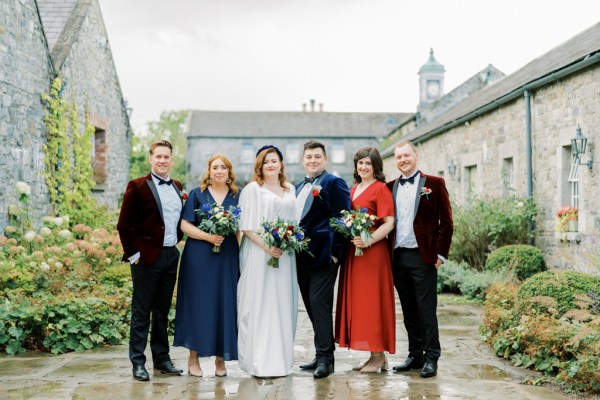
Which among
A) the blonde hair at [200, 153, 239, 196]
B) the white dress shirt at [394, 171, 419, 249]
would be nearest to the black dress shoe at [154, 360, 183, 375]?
the blonde hair at [200, 153, 239, 196]

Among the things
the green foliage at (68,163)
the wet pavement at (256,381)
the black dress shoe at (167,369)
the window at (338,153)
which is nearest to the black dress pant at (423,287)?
the wet pavement at (256,381)

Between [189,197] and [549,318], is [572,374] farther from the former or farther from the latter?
[189,197]

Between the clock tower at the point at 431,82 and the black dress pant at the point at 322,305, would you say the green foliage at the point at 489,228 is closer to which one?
the black dress pant at the point at 322,305

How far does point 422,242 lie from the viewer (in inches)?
235

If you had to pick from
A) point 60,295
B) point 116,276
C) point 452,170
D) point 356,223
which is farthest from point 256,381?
point 452,170

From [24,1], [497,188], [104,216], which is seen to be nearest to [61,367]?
[24,1]

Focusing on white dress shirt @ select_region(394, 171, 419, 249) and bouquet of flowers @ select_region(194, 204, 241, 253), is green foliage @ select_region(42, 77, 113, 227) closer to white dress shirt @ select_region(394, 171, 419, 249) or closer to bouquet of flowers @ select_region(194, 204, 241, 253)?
bouquet of flowers @ select_region(194, 204, 241, 253)

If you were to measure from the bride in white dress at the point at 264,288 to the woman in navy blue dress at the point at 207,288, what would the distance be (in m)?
0.11

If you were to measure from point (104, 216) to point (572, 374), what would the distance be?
10084mm

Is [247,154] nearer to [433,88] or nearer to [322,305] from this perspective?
[433,88]

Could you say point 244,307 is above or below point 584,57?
below

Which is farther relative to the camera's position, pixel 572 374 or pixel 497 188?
pixel 497 188

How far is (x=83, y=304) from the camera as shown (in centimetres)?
730

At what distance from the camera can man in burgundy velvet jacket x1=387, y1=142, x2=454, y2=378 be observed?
19.6 ft
